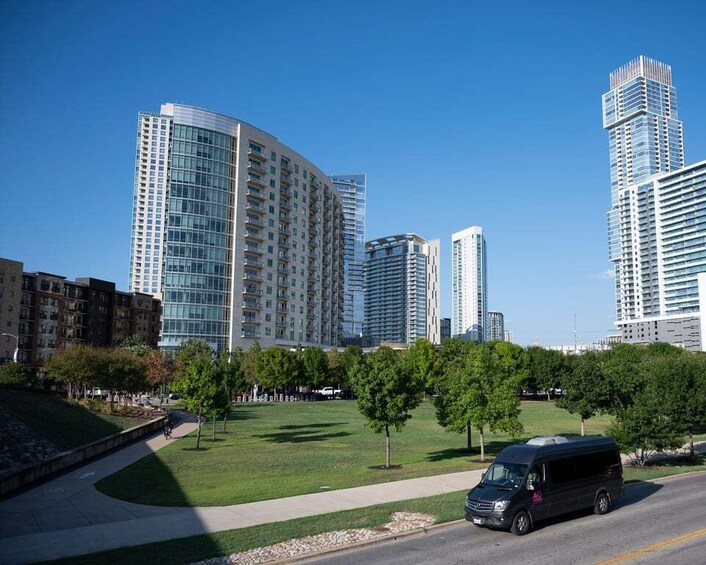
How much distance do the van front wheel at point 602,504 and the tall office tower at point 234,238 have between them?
307 ft

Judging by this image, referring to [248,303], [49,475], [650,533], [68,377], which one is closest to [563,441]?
[650,533]

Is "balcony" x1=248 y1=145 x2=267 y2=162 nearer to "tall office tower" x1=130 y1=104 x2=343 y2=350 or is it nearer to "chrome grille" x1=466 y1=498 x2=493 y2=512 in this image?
"tall office tower" x1=130 y1=104 x2=343 y2=350

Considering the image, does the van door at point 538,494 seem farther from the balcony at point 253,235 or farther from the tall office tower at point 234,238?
the balcony at point 253,235

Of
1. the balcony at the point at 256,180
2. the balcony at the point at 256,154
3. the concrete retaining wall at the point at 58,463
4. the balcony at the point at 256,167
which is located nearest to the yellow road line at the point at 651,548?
the concrete retaining wall at the point at 58,463

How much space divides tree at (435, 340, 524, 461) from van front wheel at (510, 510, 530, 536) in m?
12.7

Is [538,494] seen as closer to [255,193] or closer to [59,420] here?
[59,420]

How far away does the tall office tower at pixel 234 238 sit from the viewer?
10556 centimetres

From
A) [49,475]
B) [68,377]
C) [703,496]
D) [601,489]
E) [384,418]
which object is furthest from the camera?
[68,377]

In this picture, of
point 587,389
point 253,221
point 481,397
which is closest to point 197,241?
point 253,221

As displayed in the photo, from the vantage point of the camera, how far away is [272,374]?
92.5m

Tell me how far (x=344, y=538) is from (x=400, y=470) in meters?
11.7

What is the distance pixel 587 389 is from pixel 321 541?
2751 centimetres

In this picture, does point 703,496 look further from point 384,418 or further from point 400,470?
point 384,418

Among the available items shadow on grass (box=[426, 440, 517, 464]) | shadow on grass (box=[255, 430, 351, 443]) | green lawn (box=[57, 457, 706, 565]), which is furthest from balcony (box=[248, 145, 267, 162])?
green lawn (box=[57, 457, 706, 565])
